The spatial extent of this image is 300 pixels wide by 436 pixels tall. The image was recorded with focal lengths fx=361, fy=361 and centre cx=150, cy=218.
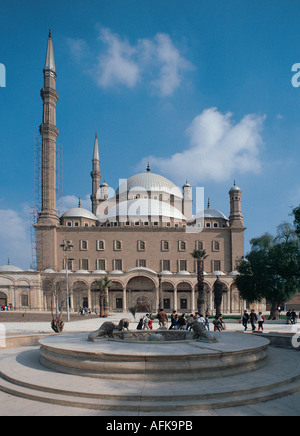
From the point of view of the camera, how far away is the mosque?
40531mm

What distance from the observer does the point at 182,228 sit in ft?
148

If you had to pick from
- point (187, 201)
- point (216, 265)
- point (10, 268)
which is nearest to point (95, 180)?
point (187, 201)

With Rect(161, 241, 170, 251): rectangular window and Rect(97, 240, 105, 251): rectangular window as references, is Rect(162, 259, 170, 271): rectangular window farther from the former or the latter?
Rect(97, 240, 105, 251): rectangular window

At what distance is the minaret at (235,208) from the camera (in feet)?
148

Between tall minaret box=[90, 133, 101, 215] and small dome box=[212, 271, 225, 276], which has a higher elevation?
tall minaret box=[90, 133, 101, 215]

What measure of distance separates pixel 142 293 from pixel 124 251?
5872 mm

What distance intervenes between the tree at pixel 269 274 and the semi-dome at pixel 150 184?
2517 centimetres

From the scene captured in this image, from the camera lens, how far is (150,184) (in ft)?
178

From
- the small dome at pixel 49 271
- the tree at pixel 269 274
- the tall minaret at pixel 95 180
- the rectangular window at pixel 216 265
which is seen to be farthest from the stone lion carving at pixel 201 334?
the tall minaret at pixel 95 180

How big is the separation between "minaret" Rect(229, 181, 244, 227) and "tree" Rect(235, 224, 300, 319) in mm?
14069

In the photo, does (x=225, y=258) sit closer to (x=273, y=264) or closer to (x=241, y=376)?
(x=273, y=264)

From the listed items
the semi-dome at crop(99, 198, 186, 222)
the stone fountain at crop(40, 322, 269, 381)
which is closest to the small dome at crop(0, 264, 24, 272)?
the semi-dome at crop(99, 198, 186, 222)
